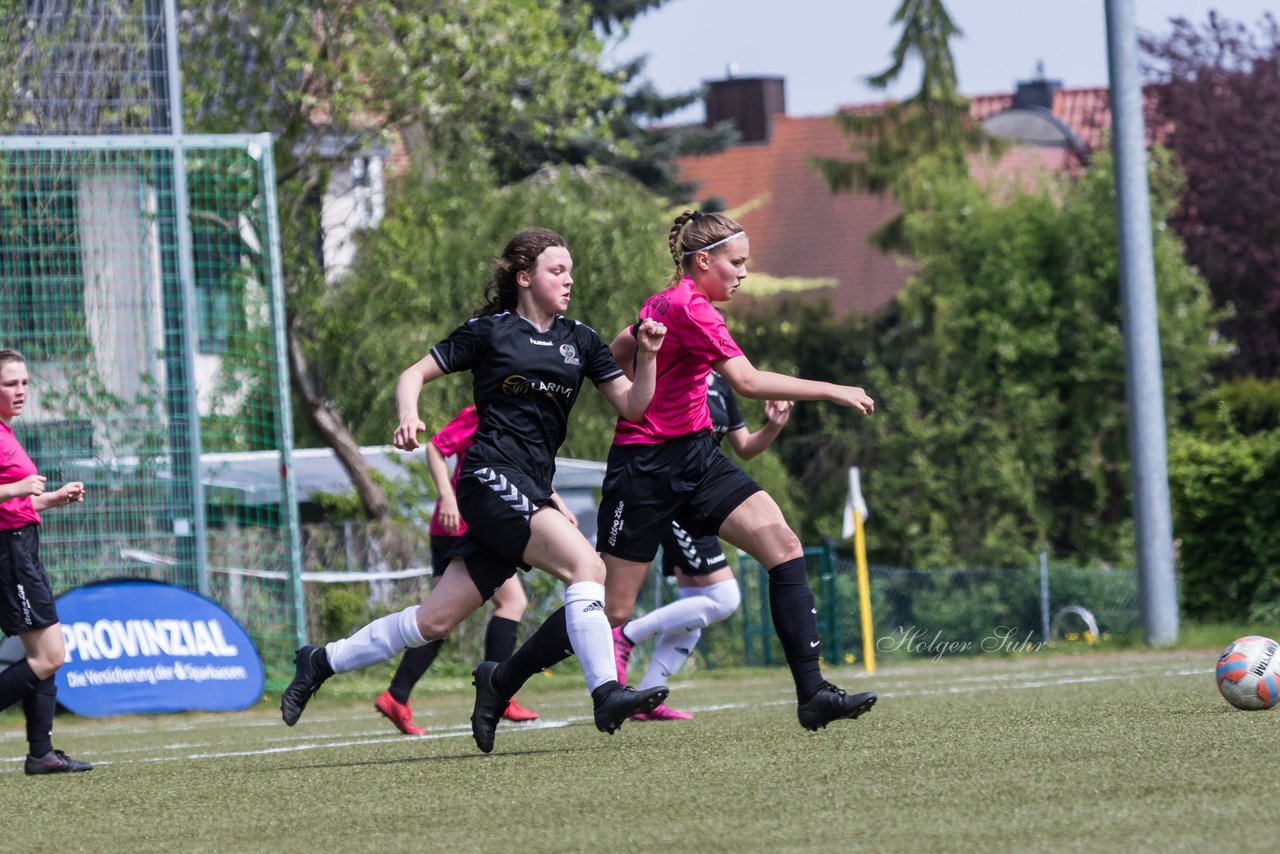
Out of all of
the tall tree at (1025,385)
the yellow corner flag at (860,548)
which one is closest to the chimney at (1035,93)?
the tall tree at (1025,385)

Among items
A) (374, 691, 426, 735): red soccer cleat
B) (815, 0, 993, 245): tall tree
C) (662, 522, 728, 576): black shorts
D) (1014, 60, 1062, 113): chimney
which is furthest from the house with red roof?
(374, 691, 426, 735): red soccer cleat

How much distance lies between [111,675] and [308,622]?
357 cm

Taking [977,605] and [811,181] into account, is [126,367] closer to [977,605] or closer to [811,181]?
[977,605]

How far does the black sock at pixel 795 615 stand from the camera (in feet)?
22.3

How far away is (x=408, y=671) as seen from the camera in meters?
9.01

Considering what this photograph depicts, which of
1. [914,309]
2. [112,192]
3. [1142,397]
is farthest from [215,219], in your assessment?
[914,309]

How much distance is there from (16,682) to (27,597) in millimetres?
368

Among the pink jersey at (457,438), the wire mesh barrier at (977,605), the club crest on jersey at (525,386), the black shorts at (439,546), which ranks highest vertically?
the club crest on jersey at (525,386)

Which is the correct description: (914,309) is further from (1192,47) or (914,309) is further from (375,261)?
(375,261)

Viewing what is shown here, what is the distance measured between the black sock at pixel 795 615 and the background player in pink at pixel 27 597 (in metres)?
2.71

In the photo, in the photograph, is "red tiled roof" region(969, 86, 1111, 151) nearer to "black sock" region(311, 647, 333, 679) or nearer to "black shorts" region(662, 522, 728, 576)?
"black shorts" region(662, 522, 728, 576)

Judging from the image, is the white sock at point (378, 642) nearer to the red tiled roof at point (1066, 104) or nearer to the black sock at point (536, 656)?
the black sock at point (536, 656)

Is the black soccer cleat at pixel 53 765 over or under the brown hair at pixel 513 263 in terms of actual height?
under

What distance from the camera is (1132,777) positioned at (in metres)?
5.07
